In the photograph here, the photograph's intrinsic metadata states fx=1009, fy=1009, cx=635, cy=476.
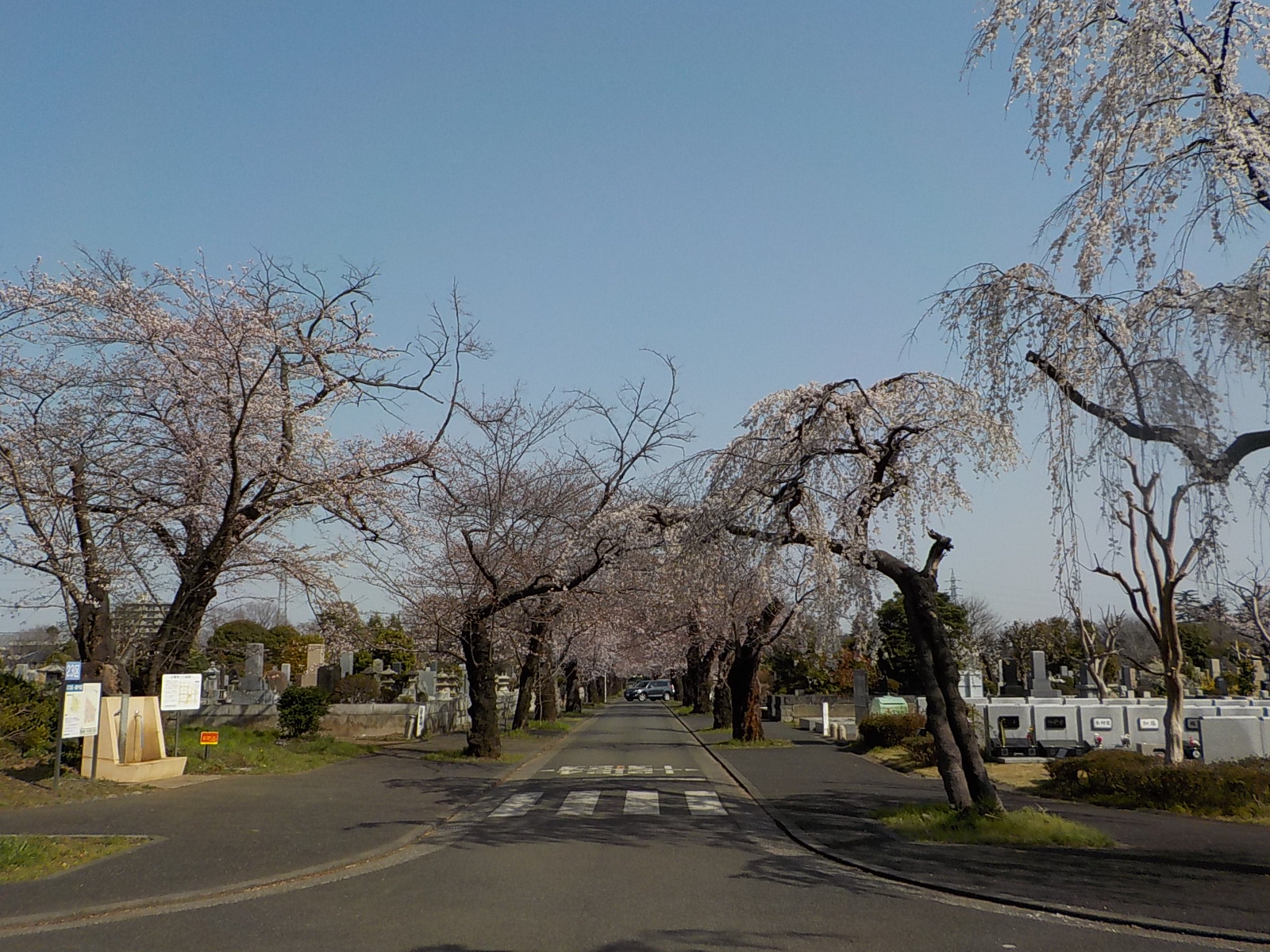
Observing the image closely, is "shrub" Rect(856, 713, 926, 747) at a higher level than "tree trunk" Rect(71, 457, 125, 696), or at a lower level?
lower

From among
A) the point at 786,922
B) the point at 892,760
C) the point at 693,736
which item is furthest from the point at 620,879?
the point at 693,736

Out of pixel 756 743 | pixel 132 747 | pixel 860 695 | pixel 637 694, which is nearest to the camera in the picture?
pixel 132 747

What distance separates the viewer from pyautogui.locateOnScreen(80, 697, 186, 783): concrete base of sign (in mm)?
16656

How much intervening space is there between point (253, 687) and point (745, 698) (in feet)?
48.9

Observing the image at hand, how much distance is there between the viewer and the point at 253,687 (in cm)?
3066

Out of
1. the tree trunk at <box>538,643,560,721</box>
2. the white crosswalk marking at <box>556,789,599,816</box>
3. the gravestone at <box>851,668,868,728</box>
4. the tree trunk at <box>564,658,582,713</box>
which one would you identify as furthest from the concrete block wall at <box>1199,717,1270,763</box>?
the tree trunk at <box>564,658,582,713</box>

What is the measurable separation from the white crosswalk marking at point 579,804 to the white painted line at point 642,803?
0.54 m

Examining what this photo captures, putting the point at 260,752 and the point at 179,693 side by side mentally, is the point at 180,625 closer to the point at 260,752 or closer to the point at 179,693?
the point at 179,693

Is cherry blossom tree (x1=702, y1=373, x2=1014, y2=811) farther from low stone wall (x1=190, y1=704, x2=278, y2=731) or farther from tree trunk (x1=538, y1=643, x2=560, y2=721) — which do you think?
tree trunk (x1=538, y1=643, x2=560, y2=721)

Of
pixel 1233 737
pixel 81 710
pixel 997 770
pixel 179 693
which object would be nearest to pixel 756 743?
pixel 997 770

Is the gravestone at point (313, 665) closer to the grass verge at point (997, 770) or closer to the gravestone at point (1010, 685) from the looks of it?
the grass verge at point (997, 770)

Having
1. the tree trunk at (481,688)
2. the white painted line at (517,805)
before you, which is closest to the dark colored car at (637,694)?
the tree trunk at (481,688)

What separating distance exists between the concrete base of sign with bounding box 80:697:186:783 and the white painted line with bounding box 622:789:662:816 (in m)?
8.21

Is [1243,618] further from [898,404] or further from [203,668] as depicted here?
[203,668]
